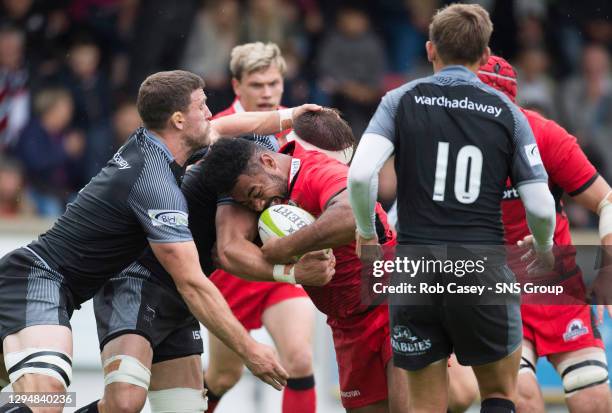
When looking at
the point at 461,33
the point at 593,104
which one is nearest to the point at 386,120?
the point at 461,33

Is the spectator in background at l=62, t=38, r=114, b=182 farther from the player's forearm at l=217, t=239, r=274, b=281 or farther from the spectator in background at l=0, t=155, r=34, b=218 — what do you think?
the player's forearm at l=217, t=239, r=274, b=281

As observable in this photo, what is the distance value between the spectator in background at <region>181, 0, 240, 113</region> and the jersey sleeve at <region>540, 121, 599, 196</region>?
606cm

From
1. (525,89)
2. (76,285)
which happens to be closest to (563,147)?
(76,285)

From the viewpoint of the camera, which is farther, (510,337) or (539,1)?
(539,1)

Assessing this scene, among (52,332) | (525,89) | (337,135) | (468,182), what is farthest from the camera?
(525,89)

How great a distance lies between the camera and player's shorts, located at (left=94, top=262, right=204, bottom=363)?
659 cm

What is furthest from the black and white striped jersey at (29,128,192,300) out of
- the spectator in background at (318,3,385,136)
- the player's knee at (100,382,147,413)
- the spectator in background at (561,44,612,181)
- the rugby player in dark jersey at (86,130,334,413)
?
the spectator in background at (561,44,612,181)

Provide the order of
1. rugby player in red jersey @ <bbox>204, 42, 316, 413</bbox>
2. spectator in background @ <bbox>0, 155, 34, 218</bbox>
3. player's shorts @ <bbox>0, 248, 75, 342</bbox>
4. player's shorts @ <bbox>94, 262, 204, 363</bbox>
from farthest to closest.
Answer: spectator in background @ <bbox>0, 155, 34, 218</bbox>, rugby player in red jersey @ <bbox>204, 42, 316, 413</bbox>, player's shorts @ <bbox>94, 262, 204, 363</bbox>, player's shorts @ <bbox>0, 248, 75, 342</bbox>

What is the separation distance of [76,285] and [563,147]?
2.85m

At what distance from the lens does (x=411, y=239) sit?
19.1 feet

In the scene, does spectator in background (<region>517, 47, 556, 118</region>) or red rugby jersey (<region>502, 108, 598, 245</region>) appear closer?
red rugby jersey (<region>502, 108, 598, 245</region>)

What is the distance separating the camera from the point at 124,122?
11992mm

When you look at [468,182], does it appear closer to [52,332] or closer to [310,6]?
[52,332]

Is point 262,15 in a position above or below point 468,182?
above
